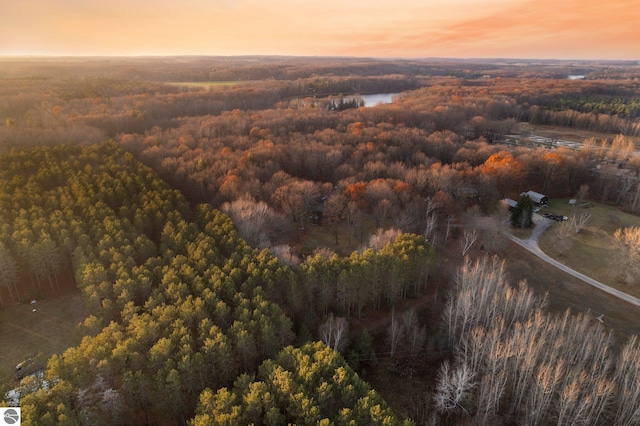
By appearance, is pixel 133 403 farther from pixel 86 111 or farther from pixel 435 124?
pixel 435 124

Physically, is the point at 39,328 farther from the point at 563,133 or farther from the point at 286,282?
the point at 563,133

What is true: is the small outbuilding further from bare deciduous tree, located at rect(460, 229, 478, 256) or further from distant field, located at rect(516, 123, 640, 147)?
distant field, located at rect(516, 123, 640, 147)

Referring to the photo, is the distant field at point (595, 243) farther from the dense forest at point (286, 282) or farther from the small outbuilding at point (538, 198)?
the dense forest at point (286, 282)

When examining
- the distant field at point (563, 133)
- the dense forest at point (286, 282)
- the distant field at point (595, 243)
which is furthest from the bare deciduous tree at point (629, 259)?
the distant field at point (563, 133)

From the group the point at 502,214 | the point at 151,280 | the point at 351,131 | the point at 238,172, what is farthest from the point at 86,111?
the point at 502,214

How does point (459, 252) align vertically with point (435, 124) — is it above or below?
below

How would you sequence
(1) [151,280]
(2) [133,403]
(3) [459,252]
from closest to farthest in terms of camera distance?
1. (2) [133,403]
2. (1) [151,280]
3. (3) [459,252]

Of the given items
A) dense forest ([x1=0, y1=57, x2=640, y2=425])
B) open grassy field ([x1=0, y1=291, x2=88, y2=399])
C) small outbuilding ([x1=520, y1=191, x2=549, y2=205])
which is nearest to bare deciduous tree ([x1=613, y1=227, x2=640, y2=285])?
dense forest ([x1=0, y1=57, x2=640, y2=425])
